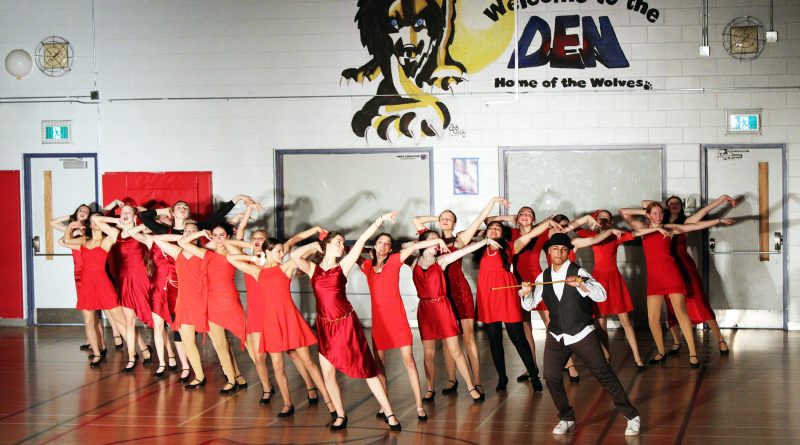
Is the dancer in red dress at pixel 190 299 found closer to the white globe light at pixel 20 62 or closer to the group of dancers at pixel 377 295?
the group of dancers at pixel 377 295

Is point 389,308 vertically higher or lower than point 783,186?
lower

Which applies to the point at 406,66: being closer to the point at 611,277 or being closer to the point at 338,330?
the point at 611,277

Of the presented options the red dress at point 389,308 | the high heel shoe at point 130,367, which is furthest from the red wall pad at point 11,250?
the red dress at point 389,308

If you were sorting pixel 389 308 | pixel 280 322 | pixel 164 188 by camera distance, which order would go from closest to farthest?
pixel 389 308
pixel 280 322
pixel 164 188

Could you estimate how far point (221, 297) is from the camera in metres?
9.53

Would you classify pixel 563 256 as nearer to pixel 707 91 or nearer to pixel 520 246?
pixel 520 246

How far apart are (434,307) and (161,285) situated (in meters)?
3.31

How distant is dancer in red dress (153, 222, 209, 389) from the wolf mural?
426cm

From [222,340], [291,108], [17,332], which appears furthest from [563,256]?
[17,332]

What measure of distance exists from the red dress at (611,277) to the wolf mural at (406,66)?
3.56 m

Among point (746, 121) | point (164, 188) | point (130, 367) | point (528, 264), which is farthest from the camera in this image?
point (164, 188)

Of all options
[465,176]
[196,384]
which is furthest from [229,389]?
[465,176]

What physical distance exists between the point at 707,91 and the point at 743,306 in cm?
274

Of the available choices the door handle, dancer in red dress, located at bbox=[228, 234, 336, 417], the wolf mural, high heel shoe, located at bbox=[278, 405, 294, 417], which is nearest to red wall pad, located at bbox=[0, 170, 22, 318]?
the wolf mural
